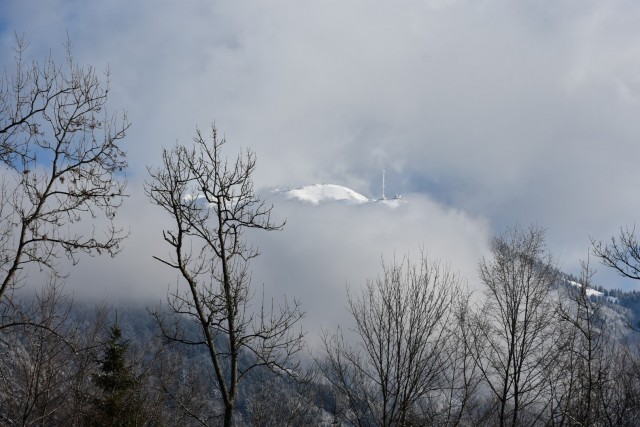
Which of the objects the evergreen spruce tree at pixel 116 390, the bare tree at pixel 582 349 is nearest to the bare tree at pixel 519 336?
the bare tree at pixel 582 349

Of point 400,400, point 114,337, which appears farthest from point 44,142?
point 114,337

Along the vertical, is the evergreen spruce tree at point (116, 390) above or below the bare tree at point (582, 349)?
below

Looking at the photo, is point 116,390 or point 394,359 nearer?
point 394,359

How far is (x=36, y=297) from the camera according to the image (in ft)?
53.0

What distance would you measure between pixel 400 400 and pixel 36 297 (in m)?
11.1

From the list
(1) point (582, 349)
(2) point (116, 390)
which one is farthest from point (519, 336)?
(2) point (116, 390)

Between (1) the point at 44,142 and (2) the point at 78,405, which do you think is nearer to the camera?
(1) the point at 44,142

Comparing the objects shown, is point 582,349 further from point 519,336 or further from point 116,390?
point 116,390

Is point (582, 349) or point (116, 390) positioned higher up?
point (582, 349)

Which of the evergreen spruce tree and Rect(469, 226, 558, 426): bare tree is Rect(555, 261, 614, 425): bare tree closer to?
Rect(469, 226, 558, 426): bare tree

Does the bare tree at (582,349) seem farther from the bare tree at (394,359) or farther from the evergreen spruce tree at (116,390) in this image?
the evergreen spruce tree at (116,390)

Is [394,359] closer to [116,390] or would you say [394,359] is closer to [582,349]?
[582,349]

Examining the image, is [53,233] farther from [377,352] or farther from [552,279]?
[552,279]

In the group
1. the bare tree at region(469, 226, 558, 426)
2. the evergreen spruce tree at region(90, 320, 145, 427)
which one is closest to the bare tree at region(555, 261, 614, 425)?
the bare tree at region(469, 226, 558, 426)
